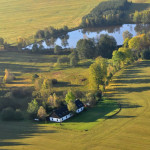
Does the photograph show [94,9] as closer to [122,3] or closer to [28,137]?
[122,3]

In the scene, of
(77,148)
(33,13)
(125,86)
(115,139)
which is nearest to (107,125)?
(115,139)

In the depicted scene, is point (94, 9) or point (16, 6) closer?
point (94, 9)

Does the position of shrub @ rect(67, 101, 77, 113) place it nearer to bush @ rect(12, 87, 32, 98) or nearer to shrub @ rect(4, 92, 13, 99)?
shrub @ rect(4, 92, 13, 99)

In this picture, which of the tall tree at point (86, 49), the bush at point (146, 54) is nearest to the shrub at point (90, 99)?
the bush at point (146, 54)

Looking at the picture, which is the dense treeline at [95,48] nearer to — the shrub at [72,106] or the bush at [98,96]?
the bush at [98,96]

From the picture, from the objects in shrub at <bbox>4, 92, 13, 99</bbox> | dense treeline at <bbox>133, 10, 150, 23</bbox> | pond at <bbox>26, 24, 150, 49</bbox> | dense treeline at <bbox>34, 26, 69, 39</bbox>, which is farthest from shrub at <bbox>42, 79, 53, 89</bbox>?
dense treeline at <bbox>133, 10, 150, 23</bbox>

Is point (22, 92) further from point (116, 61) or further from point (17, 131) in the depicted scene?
point (116, 61)
